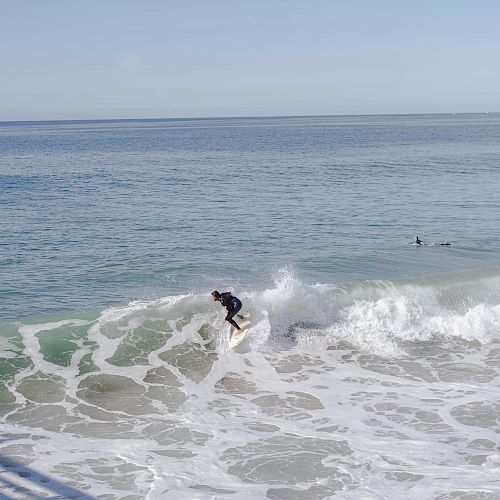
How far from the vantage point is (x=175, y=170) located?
2702 inches

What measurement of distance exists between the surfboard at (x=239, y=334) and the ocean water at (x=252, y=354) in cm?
25

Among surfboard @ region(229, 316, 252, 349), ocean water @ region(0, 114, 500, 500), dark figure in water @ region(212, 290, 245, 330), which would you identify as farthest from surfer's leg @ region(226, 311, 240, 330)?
ocean water @ region(0, 114, 500, 500)

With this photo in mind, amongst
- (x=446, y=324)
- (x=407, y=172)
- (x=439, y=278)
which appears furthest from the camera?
(x=407, y=172)

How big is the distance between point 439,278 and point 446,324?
4.09 meters

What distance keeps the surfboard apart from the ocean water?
250 mm

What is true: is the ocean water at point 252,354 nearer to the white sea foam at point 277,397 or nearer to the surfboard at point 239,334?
the white sea foam at point 277,397

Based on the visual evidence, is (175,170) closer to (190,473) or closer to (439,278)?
(439,278)

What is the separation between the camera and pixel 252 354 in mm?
20156

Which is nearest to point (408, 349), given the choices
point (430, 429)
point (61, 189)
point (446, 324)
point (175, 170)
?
point (446, 324)

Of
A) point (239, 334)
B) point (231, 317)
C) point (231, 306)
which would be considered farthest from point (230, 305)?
point (239, 334)

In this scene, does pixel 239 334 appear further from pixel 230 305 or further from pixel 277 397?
pixel 277 397

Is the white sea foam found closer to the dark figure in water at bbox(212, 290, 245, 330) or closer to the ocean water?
the ocean water

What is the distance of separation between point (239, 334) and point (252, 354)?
94cm

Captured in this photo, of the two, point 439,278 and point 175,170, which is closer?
point 439,278
